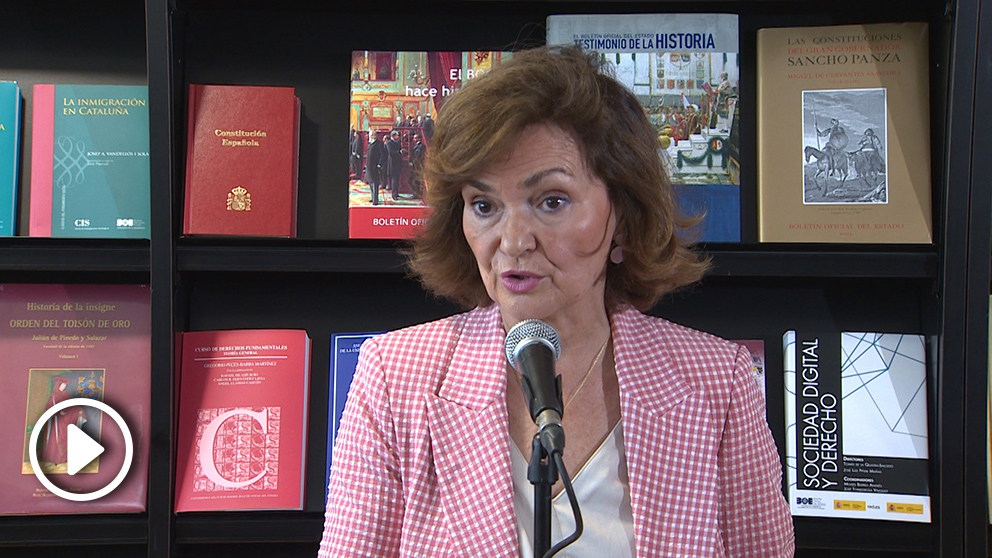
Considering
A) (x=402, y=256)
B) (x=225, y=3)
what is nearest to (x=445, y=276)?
(x=402, y=256)

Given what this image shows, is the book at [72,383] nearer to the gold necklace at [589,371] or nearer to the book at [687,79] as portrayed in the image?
the gold necklace at [589,371]

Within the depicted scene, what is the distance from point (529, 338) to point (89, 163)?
1.24m

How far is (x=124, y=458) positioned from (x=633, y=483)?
108cm

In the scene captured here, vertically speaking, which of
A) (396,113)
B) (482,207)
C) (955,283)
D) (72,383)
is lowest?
(72,383)

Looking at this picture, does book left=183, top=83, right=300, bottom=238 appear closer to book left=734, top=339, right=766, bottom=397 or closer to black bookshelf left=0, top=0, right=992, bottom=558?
black bookshelf left=0, top=0, right=992, bottom=558

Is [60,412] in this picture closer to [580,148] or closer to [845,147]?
[580,148]

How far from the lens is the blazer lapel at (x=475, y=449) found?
1169 millimetres

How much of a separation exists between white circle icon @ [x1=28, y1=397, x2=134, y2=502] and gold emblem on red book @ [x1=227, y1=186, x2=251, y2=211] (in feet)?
1.67

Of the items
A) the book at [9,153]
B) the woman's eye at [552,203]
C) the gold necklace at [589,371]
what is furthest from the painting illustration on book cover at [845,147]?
the book at [9,153]

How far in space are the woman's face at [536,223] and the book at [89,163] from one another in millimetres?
847

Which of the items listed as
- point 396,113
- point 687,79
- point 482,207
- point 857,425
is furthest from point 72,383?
point 857,425

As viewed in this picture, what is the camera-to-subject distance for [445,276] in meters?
1.46

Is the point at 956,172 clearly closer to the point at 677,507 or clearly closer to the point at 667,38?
the point at 667,38

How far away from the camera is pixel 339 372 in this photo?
169cm
